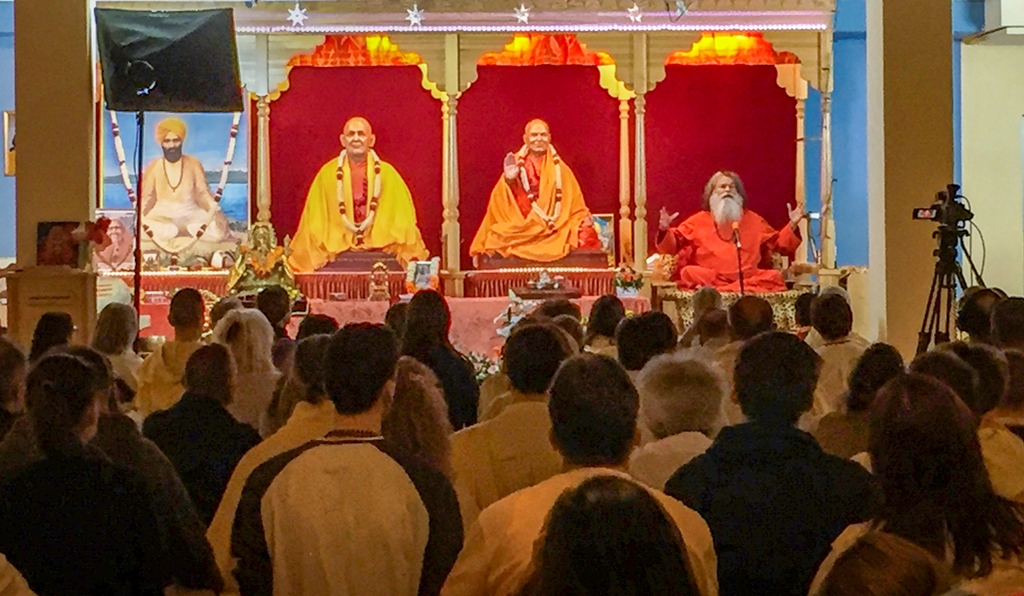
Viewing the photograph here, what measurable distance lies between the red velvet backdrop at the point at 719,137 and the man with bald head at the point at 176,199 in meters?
4.58

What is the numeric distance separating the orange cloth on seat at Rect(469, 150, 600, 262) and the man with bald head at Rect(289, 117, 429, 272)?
29.4 inches

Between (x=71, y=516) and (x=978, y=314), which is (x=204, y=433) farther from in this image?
(x=978, y=314)

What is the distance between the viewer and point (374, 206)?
47.6 ft

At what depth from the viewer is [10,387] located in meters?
4.09

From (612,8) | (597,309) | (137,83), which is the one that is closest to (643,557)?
(597,309)

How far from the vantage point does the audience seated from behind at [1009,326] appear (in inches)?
203

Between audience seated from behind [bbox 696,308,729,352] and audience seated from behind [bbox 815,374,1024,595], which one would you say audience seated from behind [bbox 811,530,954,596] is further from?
audience seated from behind [bbox 696,308,729,352]

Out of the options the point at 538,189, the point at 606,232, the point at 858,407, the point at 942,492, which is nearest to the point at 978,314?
the point at 858,407

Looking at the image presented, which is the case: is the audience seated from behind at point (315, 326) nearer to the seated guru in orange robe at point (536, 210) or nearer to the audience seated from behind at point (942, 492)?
the audience seated from behind at point (942, 492)

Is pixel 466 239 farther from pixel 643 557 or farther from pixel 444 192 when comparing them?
pixel 643 557

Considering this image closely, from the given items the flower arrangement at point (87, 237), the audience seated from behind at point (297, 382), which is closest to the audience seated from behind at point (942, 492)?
the audience seated from behind at point (297, 382)

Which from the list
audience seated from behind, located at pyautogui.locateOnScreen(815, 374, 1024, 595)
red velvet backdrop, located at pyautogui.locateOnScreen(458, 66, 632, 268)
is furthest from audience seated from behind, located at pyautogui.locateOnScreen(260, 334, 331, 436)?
red velvet backdrop, located at pyautogui.locateOnScreen(458, 66, 632, 268)

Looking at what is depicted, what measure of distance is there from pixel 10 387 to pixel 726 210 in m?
10.9

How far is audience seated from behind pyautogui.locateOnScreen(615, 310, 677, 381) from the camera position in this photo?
5.43 meters
